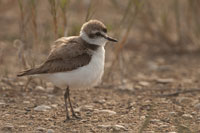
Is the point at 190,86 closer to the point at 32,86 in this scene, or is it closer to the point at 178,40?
the point at 178,40

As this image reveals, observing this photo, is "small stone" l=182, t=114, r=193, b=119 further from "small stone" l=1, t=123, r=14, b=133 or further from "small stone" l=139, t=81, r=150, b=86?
"small stone" l=1, t=123, r=14, b=133

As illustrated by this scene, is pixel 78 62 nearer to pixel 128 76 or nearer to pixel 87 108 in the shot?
pixel 87 108

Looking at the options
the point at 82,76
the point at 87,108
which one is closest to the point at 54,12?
the point at 82,76

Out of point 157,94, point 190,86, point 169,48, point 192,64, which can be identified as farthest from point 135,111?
point 169,48

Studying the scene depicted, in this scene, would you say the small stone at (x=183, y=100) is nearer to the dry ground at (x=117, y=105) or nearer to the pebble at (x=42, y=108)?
the dry ground at (x=117, y=105)

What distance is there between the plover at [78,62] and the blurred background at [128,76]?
448 mm

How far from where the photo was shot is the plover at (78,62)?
414 centimetres

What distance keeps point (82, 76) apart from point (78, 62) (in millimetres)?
170

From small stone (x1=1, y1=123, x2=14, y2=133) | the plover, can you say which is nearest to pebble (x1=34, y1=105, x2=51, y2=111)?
the plover

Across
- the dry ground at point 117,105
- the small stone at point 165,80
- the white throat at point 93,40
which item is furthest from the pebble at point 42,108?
the small stone at point 165,80

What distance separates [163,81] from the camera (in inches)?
232

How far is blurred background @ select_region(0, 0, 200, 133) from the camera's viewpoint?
14.0 ft

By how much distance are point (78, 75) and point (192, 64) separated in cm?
326

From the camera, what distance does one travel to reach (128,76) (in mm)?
6254
